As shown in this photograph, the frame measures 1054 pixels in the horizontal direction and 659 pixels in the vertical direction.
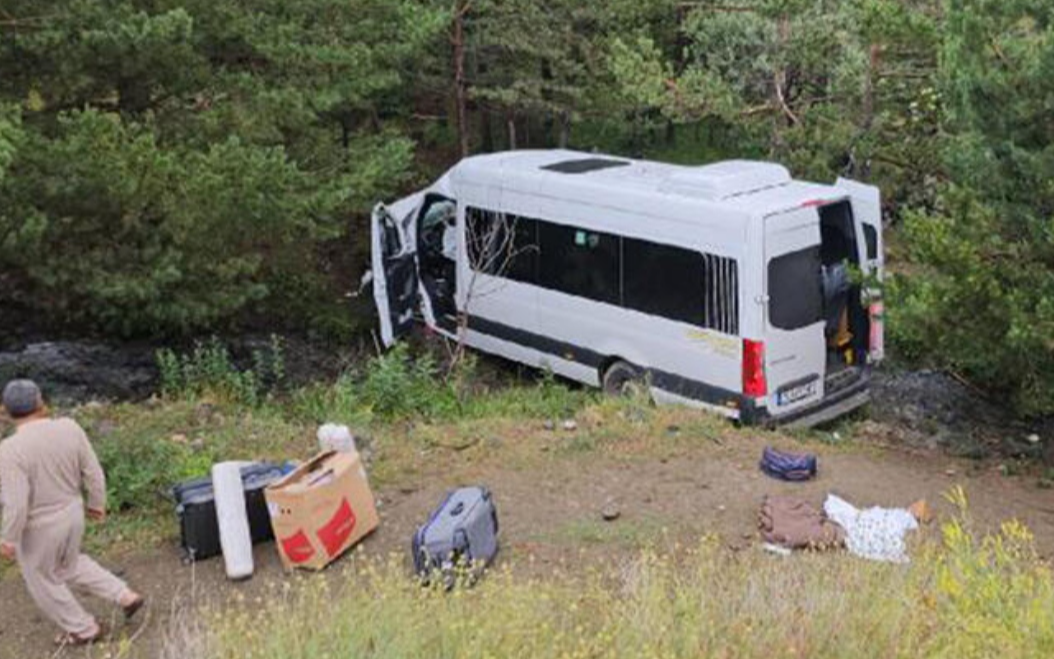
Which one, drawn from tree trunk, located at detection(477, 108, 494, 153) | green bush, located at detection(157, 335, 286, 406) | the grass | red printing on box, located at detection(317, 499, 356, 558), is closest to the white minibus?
green bush, located at detection(157, 335, 286, 406)

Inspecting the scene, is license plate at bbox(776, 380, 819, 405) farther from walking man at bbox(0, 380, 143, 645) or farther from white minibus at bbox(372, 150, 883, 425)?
walking man at bbox(0, 380, 143, 645)

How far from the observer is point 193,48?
575 inches

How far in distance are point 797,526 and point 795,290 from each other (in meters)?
4.10

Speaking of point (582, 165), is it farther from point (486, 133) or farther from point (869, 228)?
point (486, 133)

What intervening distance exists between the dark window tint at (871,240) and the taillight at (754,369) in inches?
70.4

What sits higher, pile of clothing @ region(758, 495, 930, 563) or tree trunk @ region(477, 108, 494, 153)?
tree trunk @ region(477, 108, 494, 153)

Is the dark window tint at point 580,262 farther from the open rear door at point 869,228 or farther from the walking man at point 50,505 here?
the walking man at point 50,505

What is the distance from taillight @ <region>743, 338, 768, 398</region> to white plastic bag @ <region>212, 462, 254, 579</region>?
5693mm

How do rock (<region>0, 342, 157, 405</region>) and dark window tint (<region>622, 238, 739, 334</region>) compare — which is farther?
rock (<region>0, 342, 157, 405</region>)

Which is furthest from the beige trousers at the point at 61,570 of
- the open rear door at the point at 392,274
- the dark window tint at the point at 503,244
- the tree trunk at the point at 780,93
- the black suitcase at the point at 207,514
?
the tree trunk at the point at 780,93

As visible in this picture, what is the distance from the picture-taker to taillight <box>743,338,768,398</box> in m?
12.1

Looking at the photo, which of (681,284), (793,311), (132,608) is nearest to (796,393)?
(793,311)

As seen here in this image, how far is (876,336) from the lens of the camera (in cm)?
1338

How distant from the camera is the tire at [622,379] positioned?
13.3 meters
